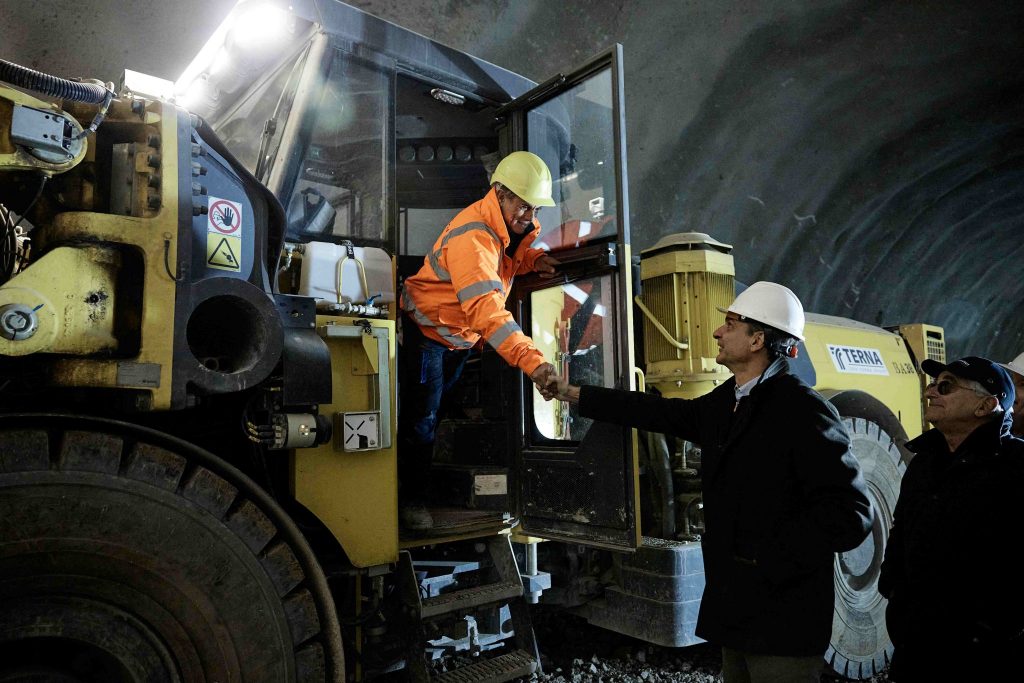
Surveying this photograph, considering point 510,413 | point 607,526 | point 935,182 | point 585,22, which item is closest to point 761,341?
point 607,526

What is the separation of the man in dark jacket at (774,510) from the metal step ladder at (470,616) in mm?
880

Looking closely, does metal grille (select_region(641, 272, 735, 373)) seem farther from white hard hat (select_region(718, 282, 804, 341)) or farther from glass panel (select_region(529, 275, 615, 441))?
white hard hat (select_region(718, 282, 804, 341))

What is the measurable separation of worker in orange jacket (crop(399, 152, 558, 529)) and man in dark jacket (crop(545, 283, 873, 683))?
2.47ft

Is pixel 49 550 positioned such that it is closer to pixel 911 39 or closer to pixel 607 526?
pixel 607 526

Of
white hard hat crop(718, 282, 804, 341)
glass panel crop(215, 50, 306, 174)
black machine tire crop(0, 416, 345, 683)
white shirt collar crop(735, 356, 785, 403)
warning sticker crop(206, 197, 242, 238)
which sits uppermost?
glass panel crop(215, 50, 306, 174)

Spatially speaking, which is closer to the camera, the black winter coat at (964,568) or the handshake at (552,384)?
the black winter coat at (964,568)

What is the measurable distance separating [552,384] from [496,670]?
43.2 inches

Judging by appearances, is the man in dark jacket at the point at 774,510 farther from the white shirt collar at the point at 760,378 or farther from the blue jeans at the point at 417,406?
the blue jeans at the point at 417,406

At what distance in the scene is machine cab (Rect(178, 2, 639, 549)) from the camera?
8.73ft

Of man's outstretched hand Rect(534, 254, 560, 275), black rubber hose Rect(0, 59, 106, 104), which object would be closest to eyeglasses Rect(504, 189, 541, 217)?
man's outstretched hand Rect(534, 254, 560, 275)

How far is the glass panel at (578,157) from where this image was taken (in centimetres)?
285

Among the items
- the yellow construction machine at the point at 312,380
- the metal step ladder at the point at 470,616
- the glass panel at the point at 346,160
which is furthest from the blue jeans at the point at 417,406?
the glass panel at the point at 346,160

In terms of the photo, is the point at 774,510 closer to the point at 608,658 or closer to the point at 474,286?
the point at 474,286

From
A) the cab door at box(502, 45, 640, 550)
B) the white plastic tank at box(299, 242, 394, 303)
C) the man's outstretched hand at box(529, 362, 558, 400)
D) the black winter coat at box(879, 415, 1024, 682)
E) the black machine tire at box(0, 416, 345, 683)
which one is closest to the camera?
the black machine tire at box(0, 416, 345, 683)
